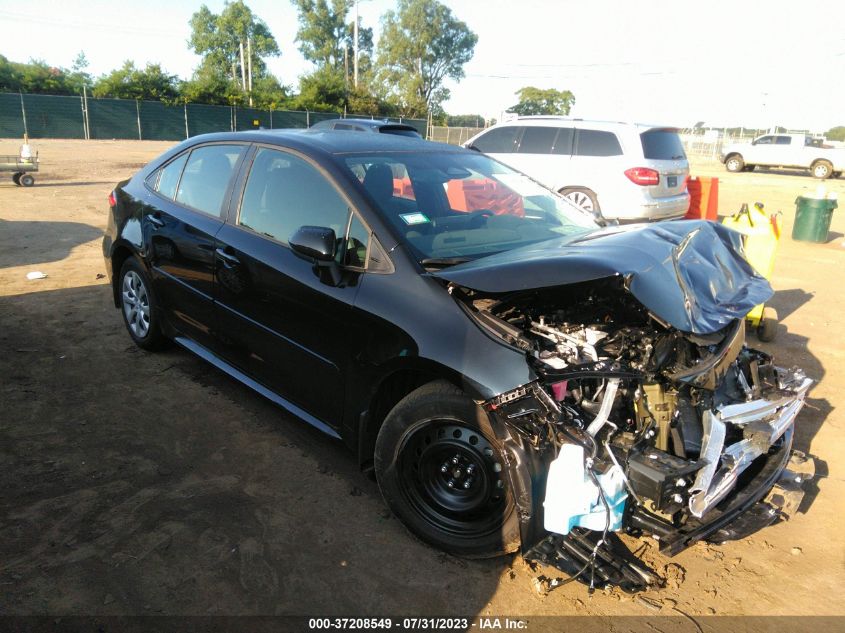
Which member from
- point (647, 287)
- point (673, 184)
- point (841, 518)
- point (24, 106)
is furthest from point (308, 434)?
point (24, 106)

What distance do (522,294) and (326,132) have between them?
1970 millimetres

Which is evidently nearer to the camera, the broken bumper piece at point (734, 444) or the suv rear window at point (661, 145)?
the broken bumper piece at point (734, 444)

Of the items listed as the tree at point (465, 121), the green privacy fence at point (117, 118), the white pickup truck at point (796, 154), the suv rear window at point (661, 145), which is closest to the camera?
the suv rear window at point (661, 145)

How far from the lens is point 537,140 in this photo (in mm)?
10727

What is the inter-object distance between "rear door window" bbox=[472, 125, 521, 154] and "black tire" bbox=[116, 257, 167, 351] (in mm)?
7620

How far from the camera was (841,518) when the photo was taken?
3277 millimetres

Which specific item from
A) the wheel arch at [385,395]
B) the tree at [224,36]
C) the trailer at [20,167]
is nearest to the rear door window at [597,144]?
the wheel arch at [385,395]

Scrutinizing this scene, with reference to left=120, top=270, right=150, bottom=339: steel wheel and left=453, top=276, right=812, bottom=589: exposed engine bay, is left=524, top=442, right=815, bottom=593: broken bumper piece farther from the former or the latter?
left=120, top=270, right=150, bottom=339: steel wheel

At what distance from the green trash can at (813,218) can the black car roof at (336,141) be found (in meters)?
9.84

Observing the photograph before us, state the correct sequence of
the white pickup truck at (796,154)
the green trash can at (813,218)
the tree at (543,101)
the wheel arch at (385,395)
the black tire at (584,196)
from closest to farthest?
the wheel arch at (385,395) < the black tire at (584,196) < the green trash can at (813,218) < the white pickup truck at (796,154) < the tree at (543,101)

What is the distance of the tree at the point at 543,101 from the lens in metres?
70.4

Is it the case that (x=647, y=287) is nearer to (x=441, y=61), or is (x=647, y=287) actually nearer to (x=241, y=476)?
(x=241, y=476)

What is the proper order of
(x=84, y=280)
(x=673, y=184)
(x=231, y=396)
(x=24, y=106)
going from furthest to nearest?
1. (x=24, y=106)
2. (x=673, y=184)
3. (x=84, y=280)
4. (x=231, y=396)

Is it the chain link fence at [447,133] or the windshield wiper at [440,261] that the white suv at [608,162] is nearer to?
the windshield wiper at [440,261]
